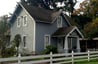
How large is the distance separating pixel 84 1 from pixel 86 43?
8625 millimetres

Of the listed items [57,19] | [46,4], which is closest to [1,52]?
[57,19]

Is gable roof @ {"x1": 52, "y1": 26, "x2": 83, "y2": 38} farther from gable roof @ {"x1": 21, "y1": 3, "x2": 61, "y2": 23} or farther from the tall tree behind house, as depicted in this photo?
the tall tree behind house

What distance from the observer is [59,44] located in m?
34.0

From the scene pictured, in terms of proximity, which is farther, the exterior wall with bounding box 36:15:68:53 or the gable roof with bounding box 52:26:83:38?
the gable roof with bounding box 52:26:83:38

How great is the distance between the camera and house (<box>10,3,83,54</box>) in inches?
1234

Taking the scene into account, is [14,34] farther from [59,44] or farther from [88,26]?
[88,26]

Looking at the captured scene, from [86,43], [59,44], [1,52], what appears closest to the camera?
[1,52]

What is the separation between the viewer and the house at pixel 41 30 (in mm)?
31344

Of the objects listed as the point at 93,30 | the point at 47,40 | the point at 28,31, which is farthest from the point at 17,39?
the point at 93,30

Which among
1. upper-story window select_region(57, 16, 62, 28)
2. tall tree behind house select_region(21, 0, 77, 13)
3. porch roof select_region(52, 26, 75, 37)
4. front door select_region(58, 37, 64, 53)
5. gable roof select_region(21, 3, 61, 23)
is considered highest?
tall tree behind house select_region(21, 0, 77, 13)

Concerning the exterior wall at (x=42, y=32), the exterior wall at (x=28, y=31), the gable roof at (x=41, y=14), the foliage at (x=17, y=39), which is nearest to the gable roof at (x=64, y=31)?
the exterior wall at (x=42, y=32)

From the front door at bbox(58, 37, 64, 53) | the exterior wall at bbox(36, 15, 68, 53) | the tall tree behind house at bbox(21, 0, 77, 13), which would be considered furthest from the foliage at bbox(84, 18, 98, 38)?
the tall tree behind house at bbox(21, 0, 77, 13)

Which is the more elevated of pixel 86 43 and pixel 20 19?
pixel 20 19

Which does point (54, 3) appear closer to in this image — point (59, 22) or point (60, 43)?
point (59, 22)
